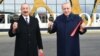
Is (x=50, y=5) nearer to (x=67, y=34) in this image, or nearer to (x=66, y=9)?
(x=67, y=34)

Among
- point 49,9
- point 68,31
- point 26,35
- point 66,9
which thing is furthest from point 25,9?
point 49,9

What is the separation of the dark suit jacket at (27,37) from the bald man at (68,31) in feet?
1.33

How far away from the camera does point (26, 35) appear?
6953mm

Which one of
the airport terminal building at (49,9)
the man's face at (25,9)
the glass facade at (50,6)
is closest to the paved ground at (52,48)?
the man's face at (25,9)

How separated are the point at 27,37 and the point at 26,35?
0.14ft

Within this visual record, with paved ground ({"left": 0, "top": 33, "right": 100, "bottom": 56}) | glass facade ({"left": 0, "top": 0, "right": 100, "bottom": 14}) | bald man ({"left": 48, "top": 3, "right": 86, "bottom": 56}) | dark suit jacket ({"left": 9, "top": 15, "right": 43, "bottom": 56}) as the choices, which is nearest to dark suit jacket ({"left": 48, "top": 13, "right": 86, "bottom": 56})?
bald man ({"left": 48, "top": 3, "right": 86, "bottom": 56})

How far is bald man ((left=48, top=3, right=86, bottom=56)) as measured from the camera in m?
6.64

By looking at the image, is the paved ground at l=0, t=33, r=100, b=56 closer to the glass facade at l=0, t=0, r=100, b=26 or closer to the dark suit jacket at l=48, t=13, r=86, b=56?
the dark suit jacket at l=48, t=13, r=86, b=56

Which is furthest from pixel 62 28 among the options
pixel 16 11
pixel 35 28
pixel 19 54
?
pixel 16 11

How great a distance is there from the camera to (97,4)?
54438mm

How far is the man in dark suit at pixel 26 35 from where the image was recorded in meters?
6.89

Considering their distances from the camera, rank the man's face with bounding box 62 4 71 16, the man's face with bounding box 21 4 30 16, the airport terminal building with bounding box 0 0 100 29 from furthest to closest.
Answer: the airport terminal building with bounding box 0 0 100 29, the man's face with bounding box 21 4 30 16, the man's face with bounding box 62 4 71 16

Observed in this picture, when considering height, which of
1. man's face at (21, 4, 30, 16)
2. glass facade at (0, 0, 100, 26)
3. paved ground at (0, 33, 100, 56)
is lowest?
paved ground at (0, 33, 100, 56)

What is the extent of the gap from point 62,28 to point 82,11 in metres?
48.6
